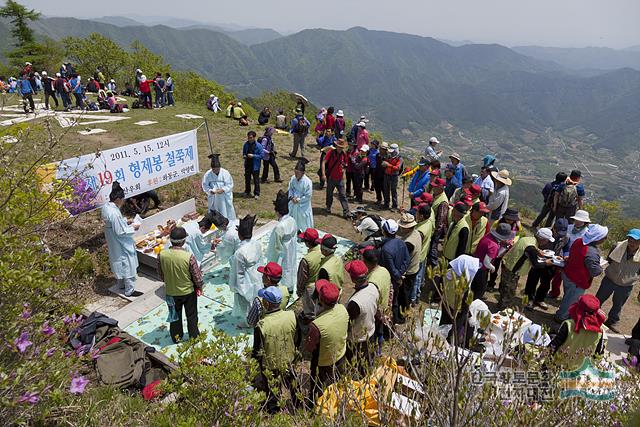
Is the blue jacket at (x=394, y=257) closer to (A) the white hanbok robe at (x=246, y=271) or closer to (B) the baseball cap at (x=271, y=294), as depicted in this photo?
(A) the white hanbok robe at (x=246, y=271)

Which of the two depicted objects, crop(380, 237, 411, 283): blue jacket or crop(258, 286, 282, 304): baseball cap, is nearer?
crop(258, 286, 282, 304): baseball cap

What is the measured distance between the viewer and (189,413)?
8.96 ft

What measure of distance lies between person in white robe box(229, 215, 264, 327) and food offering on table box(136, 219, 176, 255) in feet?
6.94

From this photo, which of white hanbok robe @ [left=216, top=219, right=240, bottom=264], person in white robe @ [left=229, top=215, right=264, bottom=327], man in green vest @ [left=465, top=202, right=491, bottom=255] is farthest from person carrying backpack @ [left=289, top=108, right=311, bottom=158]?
person in white robe @ [left=229, top=215, right=264, bottom=327]

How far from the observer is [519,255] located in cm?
593


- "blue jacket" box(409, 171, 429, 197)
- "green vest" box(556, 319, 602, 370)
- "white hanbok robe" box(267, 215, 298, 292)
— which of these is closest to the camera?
"green vest" box(556, 319, 602, 370)

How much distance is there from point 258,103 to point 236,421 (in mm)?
57384

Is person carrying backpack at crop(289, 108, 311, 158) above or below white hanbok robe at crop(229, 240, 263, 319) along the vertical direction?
above

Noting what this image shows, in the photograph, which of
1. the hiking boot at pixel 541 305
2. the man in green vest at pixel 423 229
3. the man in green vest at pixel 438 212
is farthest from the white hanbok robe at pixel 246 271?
the hiking boot at pixel 541 305

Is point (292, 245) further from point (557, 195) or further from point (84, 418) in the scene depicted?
point (557, 195)

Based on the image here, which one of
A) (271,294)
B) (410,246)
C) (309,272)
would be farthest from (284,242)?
(271,294)

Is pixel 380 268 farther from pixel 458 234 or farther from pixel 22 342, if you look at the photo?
pixel 22 342

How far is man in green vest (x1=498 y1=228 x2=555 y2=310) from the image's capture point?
581 cm

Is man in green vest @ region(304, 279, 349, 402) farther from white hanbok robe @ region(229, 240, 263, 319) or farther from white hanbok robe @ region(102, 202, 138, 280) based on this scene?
white hanbok robe @ region(102, 202, 138, 280)
